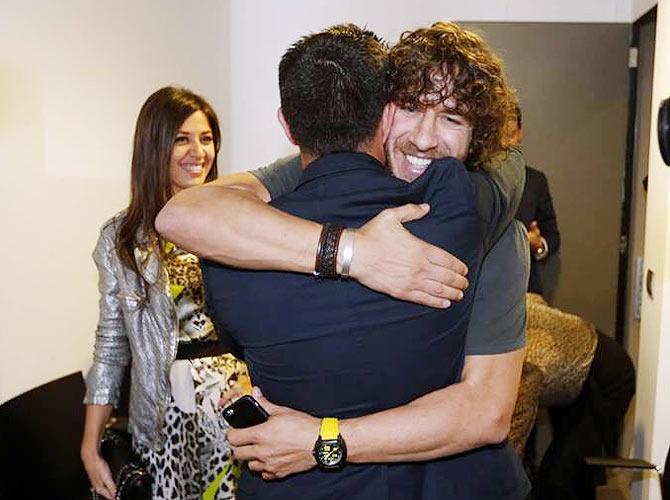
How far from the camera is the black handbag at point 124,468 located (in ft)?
6.71

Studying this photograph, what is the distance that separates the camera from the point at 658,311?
2.53 meters

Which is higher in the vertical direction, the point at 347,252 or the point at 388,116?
the point at 388,116

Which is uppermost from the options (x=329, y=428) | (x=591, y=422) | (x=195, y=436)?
(x=329, y=428)

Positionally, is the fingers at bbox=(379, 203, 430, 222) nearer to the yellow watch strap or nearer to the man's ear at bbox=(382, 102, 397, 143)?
the man's ear at bbox=(382, 102, 397, 143)

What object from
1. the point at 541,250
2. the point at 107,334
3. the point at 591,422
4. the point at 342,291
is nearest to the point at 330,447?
the point at 342,291

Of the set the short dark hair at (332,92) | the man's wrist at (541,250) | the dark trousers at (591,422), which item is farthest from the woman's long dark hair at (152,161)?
the man's wrist at (541,250)

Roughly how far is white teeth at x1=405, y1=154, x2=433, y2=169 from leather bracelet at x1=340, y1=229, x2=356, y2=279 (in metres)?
0.35

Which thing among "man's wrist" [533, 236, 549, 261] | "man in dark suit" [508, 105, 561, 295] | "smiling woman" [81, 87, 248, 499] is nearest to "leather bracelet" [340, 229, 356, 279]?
"smiling woman" [81, 87, 248, 499]

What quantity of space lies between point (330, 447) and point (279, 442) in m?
0.09

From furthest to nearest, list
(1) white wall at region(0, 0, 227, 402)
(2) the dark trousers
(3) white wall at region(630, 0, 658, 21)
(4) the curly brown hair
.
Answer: (3) white wall at region(630, 0, 658, 21) → (2) the dark trousers → (1) white wall at region(0, 0, 227, 402) → (4) the curly brown hair

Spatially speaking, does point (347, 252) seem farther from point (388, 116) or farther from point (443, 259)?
point (388, 116)

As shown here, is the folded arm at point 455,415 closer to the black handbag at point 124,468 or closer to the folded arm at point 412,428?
the folded arm at point 412,428

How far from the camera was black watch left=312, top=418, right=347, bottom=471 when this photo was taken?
1.19m

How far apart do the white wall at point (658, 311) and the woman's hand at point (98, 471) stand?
1712 millimetres
